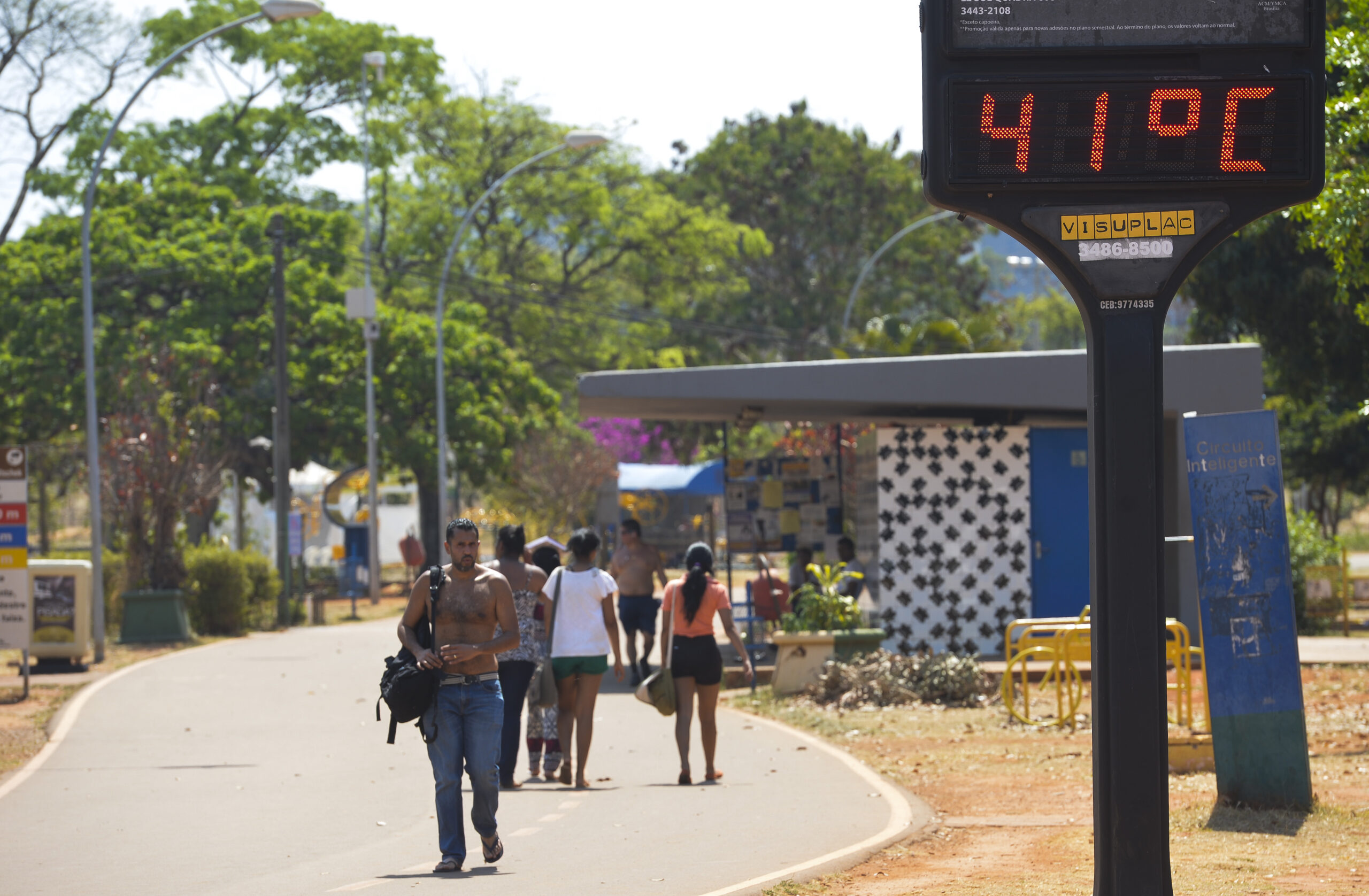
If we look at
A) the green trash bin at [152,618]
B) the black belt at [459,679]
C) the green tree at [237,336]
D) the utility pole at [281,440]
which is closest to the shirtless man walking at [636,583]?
the black belt at [459,679]

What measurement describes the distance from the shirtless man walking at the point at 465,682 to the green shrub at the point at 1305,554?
16967 mm

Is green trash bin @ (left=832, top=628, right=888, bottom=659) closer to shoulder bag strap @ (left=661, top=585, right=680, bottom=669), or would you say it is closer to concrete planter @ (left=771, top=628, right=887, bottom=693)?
concrete planter @ (left=771, top=628, right=887, bottom=693)

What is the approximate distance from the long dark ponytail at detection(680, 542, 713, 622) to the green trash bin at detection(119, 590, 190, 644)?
14.6 m

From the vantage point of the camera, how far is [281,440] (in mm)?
29828

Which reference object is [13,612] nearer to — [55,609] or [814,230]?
[55,609]

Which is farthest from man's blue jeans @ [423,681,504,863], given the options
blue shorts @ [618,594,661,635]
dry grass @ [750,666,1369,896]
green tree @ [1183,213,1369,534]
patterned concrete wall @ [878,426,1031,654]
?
green tree @ [1183,213,1369,534]

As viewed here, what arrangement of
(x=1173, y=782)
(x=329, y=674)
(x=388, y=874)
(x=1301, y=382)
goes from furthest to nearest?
1. (x=1301, y=382)
2. (x=329, y=674)
3. (x=1173, y=782)
4. (x=388, y=874)

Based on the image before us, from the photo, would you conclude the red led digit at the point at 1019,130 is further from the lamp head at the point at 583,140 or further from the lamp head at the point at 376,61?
the lamp head at the point at 376,61

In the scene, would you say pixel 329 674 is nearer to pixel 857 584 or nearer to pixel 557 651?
pixel 857 584

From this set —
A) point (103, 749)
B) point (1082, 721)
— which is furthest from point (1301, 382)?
point (103, 749)

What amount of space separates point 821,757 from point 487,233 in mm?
36410

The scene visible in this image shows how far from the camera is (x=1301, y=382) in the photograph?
926 inches

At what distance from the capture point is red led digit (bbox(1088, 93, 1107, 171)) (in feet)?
20.4

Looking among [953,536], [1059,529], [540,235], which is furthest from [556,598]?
[540,235]
